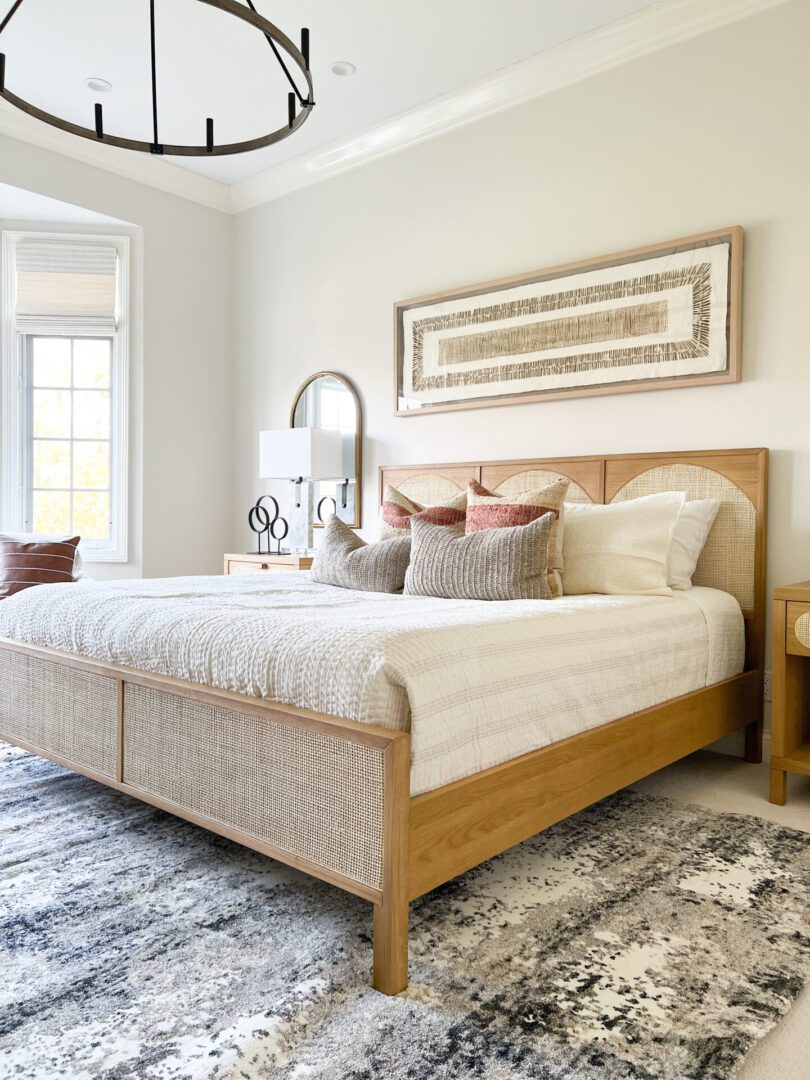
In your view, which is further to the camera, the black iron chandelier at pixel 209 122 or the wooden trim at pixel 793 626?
the wooden trim at pixel 793 626

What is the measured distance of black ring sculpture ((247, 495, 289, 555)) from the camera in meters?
4.71

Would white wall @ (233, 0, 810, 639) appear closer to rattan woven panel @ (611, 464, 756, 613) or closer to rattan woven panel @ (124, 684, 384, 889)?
rattan woven panel @ (611, 464, 756, 613)

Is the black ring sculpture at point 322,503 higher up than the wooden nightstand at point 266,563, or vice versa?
the black ring sculpture at point 322,503

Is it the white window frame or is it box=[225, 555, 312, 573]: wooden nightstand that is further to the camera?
the white window frame

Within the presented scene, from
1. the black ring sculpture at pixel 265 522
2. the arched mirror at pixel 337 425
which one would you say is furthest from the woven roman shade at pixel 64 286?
the black ring sculpture at pixel 265 522

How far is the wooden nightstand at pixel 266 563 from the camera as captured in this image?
13.2 ft

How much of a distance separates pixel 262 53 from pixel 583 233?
160 cm

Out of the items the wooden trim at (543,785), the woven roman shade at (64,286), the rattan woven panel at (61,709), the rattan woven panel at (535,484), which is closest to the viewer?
the wooden trim at (543,785)

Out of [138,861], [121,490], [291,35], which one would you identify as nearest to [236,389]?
[121,490]

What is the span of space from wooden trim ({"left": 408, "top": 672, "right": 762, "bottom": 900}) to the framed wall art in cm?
130

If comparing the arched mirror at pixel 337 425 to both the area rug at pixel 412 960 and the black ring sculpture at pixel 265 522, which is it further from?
the area rug at pixel 412 960

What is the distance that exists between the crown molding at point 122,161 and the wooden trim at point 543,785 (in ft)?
11.9

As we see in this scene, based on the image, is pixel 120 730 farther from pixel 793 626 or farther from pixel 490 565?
pixel 793 626

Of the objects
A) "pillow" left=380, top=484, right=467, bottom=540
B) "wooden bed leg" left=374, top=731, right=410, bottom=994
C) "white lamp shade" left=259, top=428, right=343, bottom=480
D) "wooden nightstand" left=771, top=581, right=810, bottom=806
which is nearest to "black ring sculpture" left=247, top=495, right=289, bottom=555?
"white lamp shade" left=259, top=428, right=343, bottom=480
